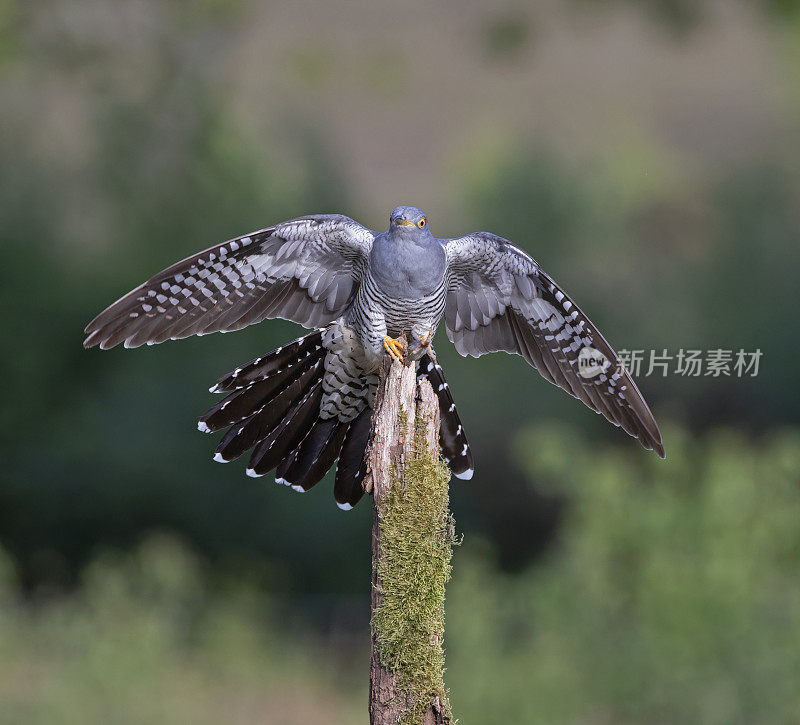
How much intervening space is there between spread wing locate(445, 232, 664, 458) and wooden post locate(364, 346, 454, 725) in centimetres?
74

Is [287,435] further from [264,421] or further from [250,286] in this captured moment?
[250,286]

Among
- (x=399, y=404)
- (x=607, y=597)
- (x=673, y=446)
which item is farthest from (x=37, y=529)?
(x=399, y=404)

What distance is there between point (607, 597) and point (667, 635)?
0.41m

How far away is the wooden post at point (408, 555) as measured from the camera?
7.44ft

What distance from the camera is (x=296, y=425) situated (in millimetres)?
2996

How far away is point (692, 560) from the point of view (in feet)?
15.2

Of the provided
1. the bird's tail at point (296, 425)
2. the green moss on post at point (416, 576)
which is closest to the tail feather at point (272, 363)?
the bird's tail at point (296, 425)

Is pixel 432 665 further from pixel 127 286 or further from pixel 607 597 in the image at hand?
pixel 127 286

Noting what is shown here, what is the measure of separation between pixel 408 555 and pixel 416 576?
0.06 meters

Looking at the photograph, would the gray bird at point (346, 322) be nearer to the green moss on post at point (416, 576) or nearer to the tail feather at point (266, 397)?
the tail feather at point (266, 397)

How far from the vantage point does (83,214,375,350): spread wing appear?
2748 millimetres

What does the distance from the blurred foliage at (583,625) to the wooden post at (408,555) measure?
8.50ft

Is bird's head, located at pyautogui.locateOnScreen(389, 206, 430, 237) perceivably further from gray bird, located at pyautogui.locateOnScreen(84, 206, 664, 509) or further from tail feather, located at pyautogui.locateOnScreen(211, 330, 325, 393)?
tail feather, located at pyautogui.locateOnScreen(211, 330, 325, 393)

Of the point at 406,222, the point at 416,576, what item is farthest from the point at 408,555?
the point at 406,222
